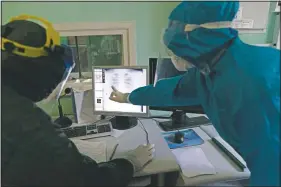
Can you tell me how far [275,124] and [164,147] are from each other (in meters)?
0.68

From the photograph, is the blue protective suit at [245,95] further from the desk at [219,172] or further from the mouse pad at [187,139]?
the mouse pad at [187,139]

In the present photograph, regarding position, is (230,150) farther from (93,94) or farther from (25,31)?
(25,31)

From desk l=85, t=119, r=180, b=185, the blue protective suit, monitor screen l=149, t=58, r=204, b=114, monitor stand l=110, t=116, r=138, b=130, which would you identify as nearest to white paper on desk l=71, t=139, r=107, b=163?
desk l=85, t=119, r=180, b=185

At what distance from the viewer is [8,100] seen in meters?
0.77

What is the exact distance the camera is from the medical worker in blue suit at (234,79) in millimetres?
684

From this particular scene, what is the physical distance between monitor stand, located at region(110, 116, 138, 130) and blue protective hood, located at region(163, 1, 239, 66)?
0.79 metres

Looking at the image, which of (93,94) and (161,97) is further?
(93,94)

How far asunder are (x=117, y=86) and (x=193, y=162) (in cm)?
63

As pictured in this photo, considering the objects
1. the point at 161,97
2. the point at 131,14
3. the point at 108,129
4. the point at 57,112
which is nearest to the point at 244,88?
the point at 161,97

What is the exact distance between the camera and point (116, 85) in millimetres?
1463

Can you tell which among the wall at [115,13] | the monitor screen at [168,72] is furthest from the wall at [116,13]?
the monitor screen at [168,72]

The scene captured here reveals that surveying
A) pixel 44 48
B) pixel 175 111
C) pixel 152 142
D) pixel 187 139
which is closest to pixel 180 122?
pixel 175 111

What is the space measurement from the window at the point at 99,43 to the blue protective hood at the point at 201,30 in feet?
2.40

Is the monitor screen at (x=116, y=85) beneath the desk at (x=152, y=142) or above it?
above
